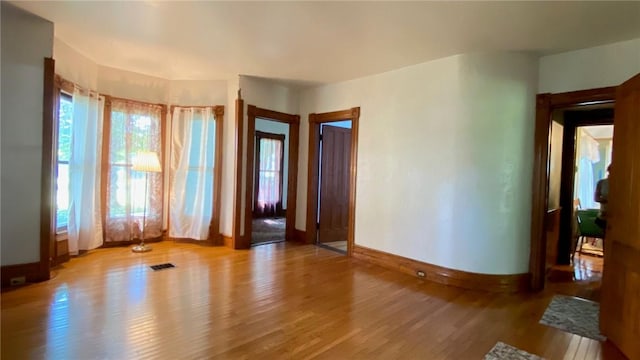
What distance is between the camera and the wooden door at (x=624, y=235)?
2367mm

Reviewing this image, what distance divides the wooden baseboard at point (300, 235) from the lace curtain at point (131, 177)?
2.25 metres

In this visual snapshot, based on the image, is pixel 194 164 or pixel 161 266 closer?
pixel 161 266

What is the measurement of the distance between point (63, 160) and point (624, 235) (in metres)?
5.74

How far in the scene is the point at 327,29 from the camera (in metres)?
3.23

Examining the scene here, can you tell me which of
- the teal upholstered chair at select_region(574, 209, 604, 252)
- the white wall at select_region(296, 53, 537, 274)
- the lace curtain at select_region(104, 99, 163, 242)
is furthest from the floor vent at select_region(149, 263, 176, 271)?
the teal upholstered chair at select_region(574, 209, 604, 252)

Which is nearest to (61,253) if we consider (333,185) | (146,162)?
(146,162)

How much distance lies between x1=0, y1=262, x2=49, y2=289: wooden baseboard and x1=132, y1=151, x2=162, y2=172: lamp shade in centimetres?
175

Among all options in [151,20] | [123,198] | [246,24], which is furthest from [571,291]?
[123,198]

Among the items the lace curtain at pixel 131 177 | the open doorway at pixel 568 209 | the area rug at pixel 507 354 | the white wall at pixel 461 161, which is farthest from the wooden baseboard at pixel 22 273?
the open doorway at pixel 568 209

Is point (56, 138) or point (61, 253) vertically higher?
point (56, 138)

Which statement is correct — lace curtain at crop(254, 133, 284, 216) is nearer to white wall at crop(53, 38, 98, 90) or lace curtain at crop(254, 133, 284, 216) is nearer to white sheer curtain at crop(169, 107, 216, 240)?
white sheer curtain at crop(169, 107, 216, 240)

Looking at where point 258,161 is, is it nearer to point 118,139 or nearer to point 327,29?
point 118,139

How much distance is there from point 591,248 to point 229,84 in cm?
705

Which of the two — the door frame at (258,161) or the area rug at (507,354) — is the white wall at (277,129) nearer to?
the door frame at (258,161)
